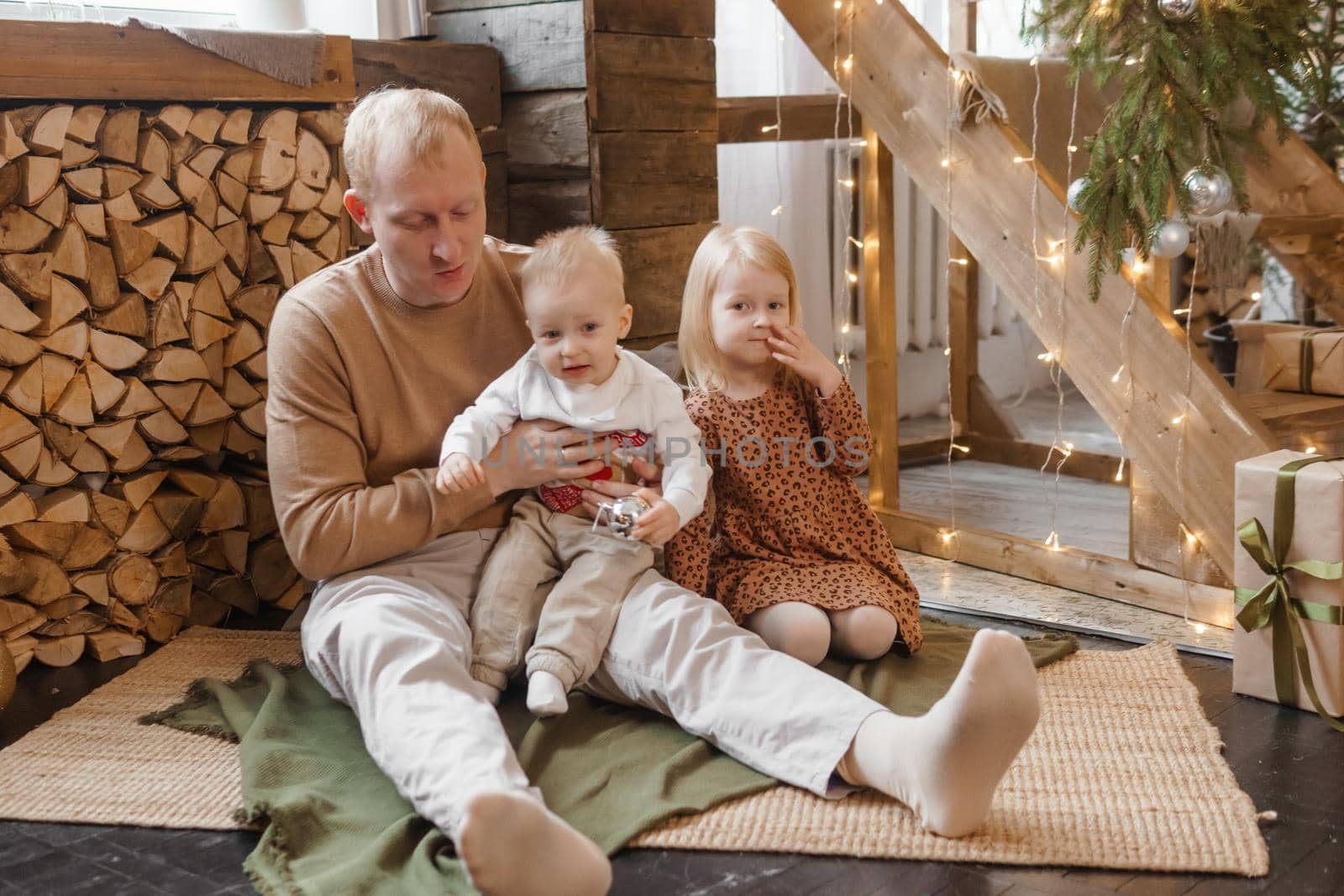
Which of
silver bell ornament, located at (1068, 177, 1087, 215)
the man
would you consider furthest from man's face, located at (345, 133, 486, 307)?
silver bell ornament, located at (1068, 177, 1087, 215)

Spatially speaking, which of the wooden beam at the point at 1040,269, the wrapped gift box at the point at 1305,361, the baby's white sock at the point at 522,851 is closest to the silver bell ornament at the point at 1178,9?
the wooden beam at the point at 1040,269

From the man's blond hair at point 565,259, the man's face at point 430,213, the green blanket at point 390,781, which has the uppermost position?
the man's face at point 430,213

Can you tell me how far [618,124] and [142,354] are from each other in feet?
3.41

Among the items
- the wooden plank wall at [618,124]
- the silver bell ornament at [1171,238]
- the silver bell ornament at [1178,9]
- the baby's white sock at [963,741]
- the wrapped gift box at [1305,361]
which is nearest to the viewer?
the baby's white sock at [963,741]

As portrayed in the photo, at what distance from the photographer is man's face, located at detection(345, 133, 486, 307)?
1.79 m

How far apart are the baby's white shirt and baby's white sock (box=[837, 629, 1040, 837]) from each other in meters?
0.51

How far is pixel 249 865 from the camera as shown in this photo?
145 centimetres

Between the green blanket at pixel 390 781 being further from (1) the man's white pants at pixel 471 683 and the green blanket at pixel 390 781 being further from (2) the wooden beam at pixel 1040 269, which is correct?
(2) the wooden beam at pixel 1040 269

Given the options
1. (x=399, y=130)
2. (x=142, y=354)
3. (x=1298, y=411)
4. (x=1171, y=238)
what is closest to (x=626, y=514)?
(x=399, y=130)

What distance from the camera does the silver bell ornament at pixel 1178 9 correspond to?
6.66ft

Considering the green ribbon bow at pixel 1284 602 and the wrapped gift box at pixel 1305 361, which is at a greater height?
the wrapped gift box at pixel 1305 361

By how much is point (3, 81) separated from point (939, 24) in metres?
2.90

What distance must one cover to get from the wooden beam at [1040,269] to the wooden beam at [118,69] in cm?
111

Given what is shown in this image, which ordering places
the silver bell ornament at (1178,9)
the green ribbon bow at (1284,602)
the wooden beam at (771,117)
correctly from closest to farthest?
the green ribbon bow at (1284,602) → the silver bell ornament at (1178,9) → the wooden beam at (771,117)
